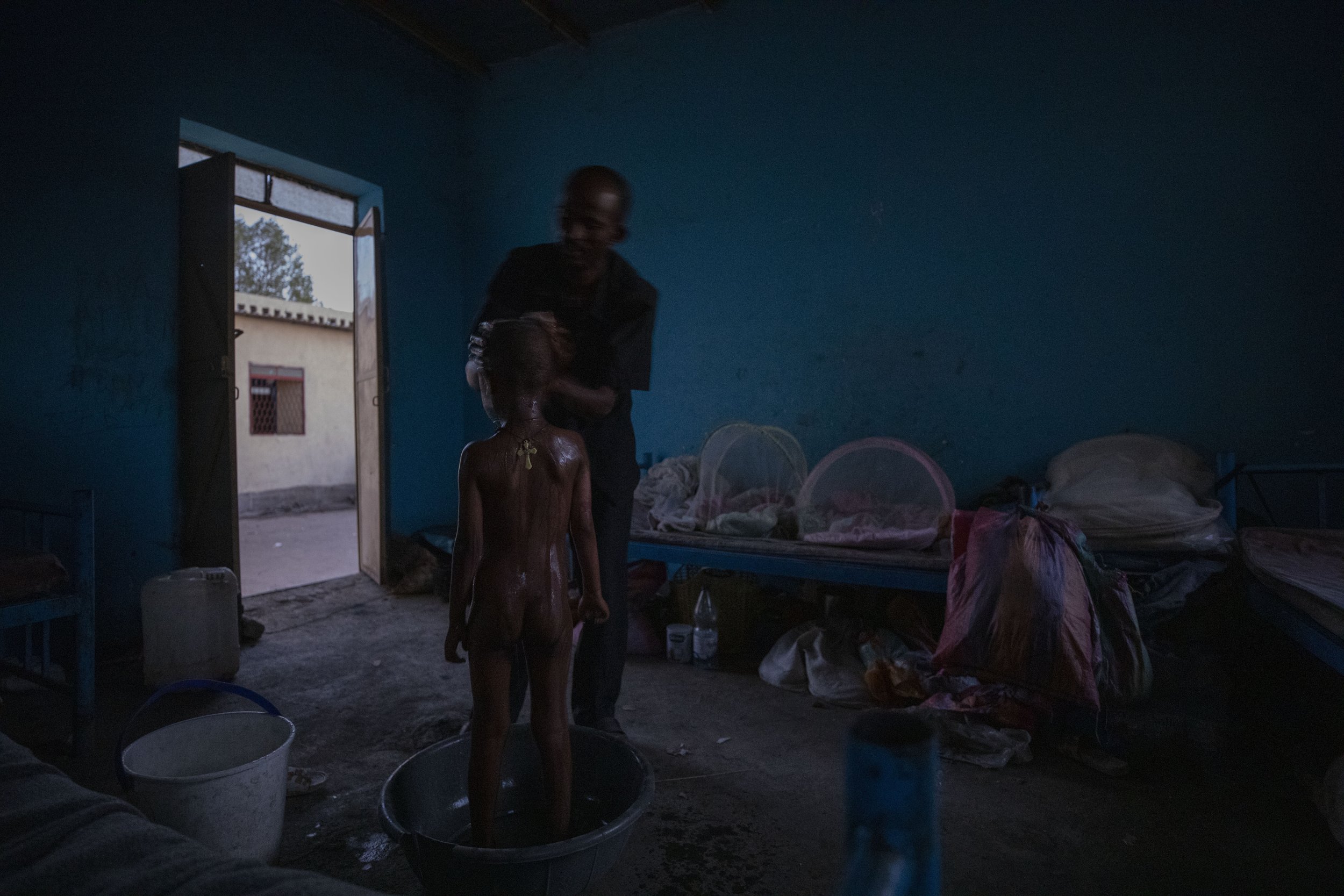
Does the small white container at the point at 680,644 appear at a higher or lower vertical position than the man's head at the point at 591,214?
lower

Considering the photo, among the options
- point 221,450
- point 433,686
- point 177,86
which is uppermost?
point 177,86

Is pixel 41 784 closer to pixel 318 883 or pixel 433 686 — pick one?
pixel 318 883

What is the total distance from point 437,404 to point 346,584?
5.48 feet

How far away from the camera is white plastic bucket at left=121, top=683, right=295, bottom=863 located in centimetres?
161

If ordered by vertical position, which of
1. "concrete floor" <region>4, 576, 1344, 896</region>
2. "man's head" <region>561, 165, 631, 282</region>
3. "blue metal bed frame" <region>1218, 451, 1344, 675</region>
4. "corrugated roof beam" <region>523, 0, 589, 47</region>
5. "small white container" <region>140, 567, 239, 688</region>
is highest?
"corrugated roof beam" <region>523, 0, 589, 47</region>

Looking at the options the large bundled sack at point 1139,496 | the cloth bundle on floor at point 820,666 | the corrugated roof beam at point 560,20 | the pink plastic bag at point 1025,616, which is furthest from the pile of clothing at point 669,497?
the corrugated roof beam at point 560,20

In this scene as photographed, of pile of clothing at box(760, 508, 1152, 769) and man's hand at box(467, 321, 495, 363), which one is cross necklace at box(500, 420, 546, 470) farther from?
pile of clothing at box(760, 508, 1152, 769)

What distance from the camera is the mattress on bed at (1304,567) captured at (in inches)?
84.1

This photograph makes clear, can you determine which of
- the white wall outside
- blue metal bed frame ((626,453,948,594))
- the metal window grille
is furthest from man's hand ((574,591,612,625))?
the metal window grille

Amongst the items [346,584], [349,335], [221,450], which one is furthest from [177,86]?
[349,335]

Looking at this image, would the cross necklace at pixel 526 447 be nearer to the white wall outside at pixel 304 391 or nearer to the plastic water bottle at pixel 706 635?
the plastic water bottle at pixel 706 635

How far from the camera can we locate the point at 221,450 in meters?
4.21

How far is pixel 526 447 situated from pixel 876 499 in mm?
2925

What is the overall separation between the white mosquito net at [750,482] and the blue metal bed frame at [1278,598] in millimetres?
2023
